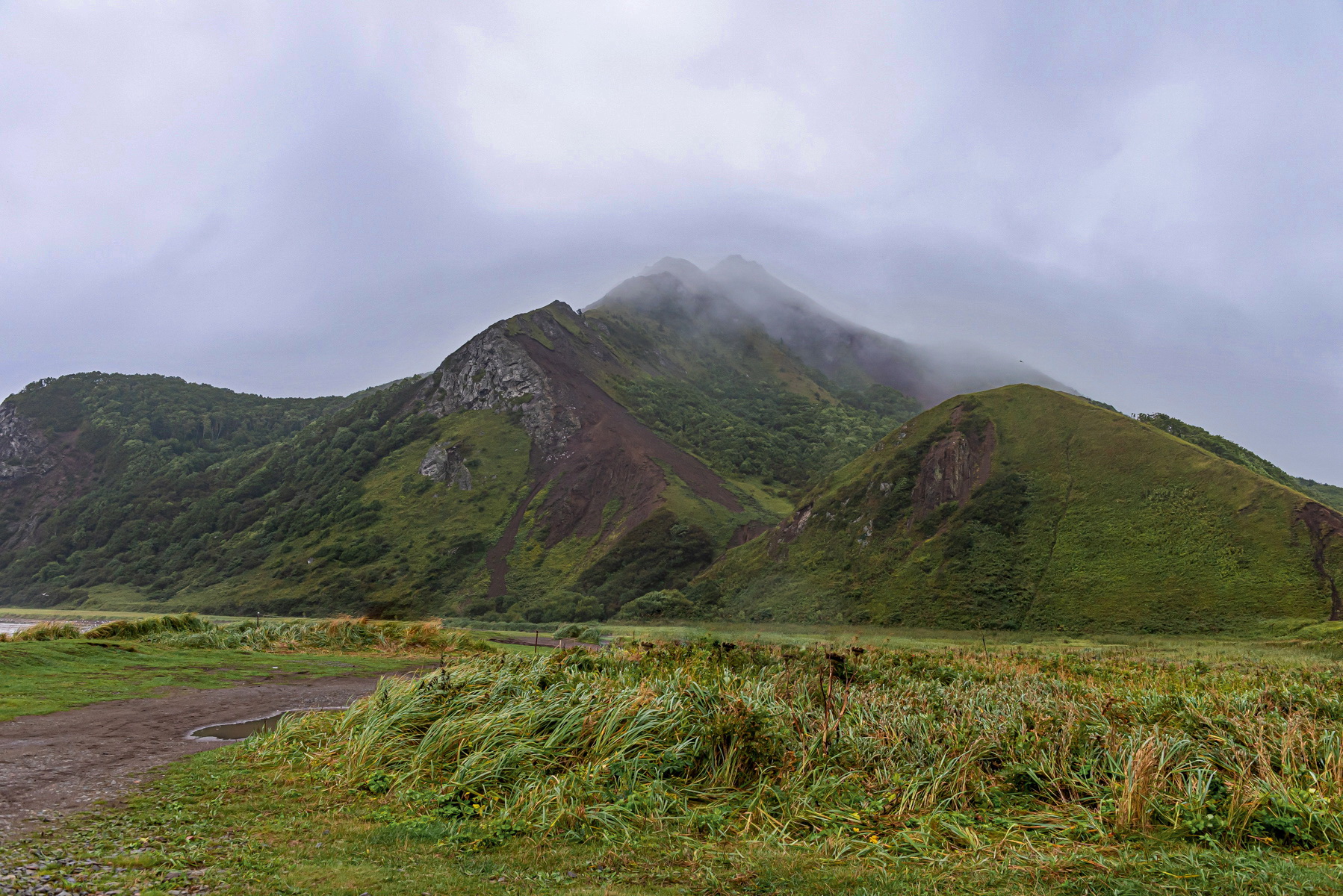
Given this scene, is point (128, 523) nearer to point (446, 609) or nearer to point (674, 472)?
point (446, 609)

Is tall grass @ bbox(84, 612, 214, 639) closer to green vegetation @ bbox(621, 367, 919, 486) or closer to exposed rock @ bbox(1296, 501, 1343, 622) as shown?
exposed rock @ bbox(1296, 501, 1343, 622)

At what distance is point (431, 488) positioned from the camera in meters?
127

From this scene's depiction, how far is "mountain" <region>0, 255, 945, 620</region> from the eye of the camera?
100750 mm

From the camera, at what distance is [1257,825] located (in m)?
8.09

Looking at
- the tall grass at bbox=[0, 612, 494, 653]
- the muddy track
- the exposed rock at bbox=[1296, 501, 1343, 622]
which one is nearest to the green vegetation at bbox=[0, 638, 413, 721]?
the muddy track

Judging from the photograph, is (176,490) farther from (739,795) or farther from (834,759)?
(834,759)

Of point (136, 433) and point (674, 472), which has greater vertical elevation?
point (136, 433)

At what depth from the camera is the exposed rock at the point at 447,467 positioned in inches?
4941

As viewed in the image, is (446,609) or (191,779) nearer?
(191,779)

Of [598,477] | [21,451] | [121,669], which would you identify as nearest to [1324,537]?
[121,669]

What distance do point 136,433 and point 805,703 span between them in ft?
668

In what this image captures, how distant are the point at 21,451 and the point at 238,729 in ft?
A: 659

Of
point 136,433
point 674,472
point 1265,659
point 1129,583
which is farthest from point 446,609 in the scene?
point 136,433

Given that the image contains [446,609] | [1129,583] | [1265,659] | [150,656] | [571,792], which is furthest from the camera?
[446,609]
